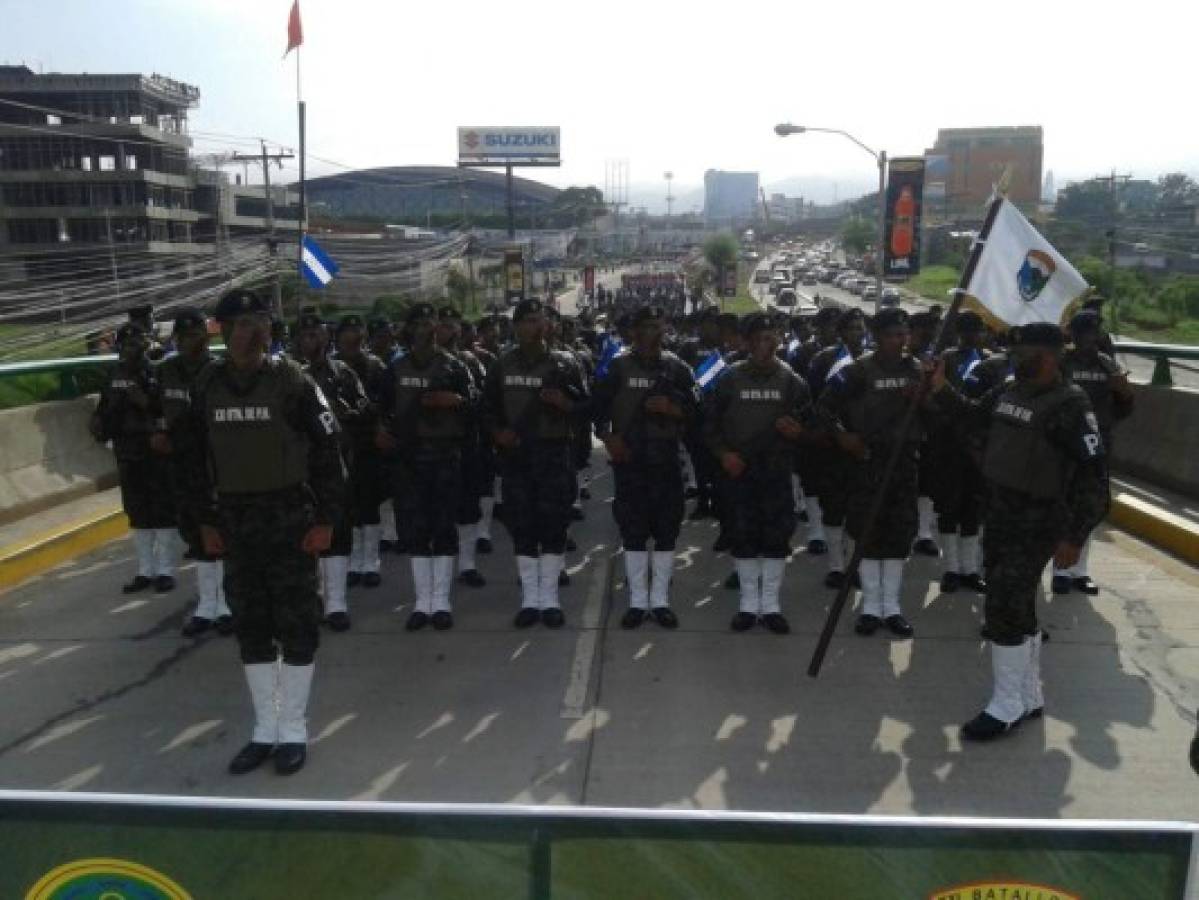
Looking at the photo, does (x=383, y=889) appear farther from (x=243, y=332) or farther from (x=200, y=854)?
(x=243, y=332)

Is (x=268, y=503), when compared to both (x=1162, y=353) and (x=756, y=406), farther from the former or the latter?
(x=1162, y=353)

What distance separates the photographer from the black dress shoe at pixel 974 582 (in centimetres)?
697

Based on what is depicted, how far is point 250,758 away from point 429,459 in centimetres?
228

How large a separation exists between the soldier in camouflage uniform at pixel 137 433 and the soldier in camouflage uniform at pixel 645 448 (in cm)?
294

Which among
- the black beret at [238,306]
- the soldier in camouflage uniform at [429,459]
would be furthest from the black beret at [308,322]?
the black beret at [238,306]

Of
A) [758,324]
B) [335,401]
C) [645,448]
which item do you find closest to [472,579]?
[335,401]

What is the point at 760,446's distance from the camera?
6.13m

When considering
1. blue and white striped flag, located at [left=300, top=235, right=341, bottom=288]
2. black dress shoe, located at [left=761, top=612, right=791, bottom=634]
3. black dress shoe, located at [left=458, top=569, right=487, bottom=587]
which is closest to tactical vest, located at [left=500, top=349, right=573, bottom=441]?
black dress shoe, located at [left=458, top=569, right=487, bottom=587]

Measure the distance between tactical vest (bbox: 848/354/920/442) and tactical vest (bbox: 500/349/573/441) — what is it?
5.84 ft

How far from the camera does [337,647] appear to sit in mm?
6066

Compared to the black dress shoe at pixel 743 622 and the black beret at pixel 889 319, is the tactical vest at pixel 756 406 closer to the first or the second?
the black beret at pixel 889 319

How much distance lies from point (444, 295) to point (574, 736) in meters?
57.7

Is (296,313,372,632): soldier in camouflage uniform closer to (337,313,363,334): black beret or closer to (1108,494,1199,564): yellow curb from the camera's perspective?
(337,313,363,334): black beret

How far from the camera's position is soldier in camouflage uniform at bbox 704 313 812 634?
6.11 m
